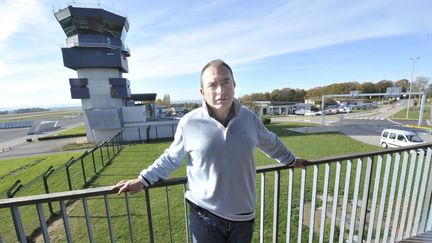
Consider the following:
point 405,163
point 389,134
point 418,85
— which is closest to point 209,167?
point 405,163

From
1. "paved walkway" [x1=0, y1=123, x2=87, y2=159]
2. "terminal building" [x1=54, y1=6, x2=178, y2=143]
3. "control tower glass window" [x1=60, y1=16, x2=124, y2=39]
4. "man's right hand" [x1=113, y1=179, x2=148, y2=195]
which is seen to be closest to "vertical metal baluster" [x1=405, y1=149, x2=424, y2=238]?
"man's right hand" [x1=113, y1=179, x2=148, y2=195]

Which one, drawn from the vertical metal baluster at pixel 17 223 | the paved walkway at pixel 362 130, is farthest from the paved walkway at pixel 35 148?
the paved walkway at pixel 362 130

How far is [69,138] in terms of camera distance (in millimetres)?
26531

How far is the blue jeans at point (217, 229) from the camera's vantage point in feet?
4.44

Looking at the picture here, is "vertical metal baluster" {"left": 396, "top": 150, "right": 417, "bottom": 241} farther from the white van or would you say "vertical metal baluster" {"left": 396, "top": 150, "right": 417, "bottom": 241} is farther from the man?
the white van

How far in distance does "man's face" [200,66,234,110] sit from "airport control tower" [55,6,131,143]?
22186 mm

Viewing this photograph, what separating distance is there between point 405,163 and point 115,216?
20.4 feet

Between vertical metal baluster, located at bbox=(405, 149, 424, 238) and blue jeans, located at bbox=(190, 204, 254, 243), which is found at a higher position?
blue jeans, located at bbox=(190, 204, 254, 243)

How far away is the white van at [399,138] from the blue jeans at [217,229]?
1290 centimetres

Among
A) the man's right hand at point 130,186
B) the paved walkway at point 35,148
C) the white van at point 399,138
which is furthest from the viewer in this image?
the paved walkway at point 35,148

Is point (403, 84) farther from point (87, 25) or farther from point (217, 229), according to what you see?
point (217, 229)

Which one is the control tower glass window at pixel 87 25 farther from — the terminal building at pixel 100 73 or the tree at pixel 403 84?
the tree at pixel 403 84

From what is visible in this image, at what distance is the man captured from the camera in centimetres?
124

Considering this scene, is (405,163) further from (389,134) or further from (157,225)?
(389,134)
